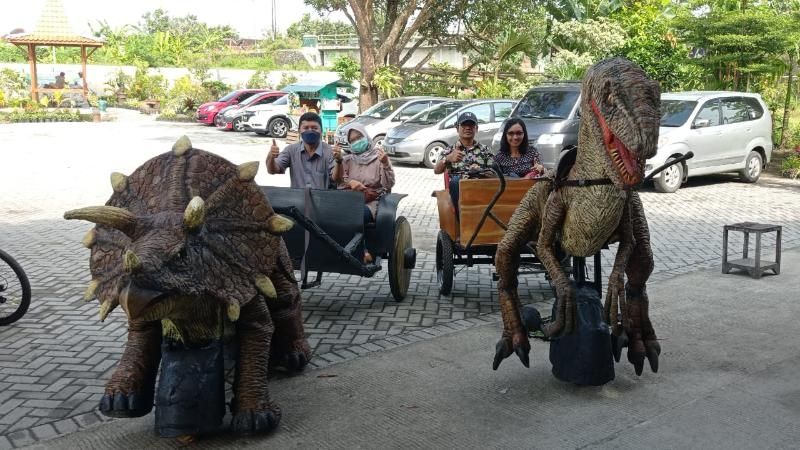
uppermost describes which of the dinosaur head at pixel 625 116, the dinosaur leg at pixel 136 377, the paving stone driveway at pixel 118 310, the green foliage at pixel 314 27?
the green foliage at pixel 314 27

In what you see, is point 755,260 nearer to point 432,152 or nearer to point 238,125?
point 432,152

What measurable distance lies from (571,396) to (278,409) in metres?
1.82

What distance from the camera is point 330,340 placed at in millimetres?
5996

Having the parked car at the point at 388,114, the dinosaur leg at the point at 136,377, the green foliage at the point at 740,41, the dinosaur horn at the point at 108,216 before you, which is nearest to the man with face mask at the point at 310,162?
the dinosaur leg at the point at 136,377

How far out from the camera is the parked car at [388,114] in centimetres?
1870

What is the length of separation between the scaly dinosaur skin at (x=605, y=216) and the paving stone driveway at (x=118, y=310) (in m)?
1.31

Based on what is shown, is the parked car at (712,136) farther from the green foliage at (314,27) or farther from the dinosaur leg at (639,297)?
the green foliage at (314,27)

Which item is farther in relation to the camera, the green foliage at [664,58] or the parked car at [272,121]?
the parked car at [272,121]

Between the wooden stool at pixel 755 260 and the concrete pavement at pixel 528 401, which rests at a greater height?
the wooden stool at pixel 755 260

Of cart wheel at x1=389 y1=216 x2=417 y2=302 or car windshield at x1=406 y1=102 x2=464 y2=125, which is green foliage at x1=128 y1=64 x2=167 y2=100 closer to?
car windshield at x1=406 y1=102 x2=464 y2=125

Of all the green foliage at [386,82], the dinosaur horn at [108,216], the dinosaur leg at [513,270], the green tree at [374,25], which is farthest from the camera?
the green foliage at [386,82]

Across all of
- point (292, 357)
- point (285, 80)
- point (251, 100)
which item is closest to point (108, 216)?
point (292, 357)

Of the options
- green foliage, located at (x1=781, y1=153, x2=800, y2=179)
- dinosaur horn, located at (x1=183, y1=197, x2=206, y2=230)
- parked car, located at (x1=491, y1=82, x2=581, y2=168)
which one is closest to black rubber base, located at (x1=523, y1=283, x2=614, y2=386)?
dinosaur horn, located at (x1=183, y1=197, x2=206, y2=230)

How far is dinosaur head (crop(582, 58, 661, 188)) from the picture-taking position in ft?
12.3
